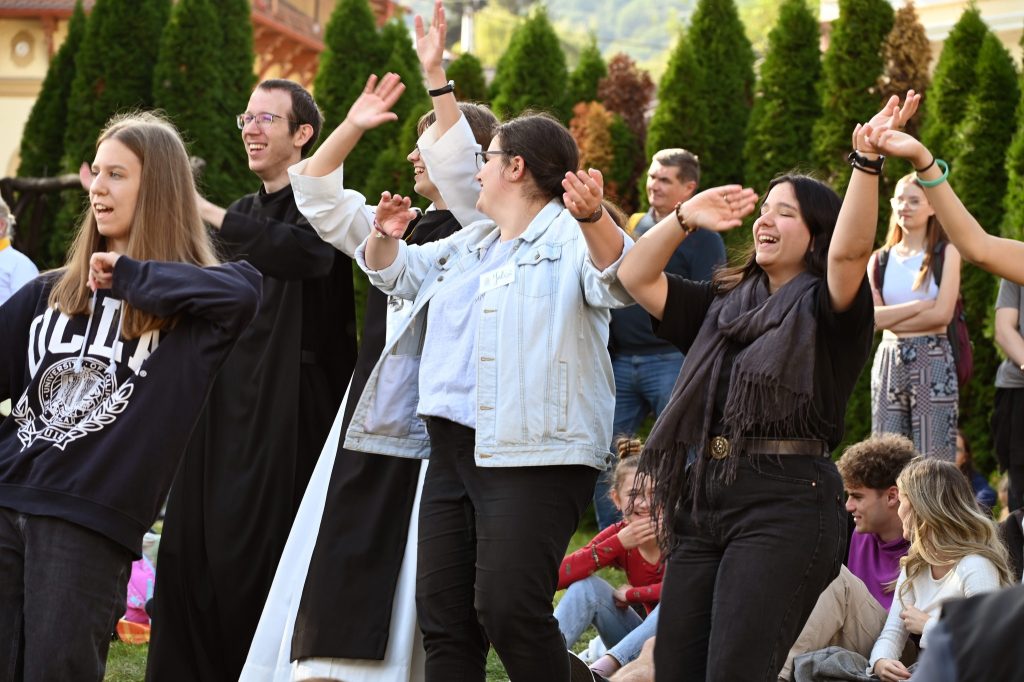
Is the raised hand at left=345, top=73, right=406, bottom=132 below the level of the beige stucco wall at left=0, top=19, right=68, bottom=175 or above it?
below

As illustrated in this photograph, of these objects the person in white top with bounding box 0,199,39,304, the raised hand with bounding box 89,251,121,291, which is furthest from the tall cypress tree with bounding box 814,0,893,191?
the raised hand with bounding box 89,251,121,291

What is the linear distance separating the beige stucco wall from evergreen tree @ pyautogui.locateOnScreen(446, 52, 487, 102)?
28.8 feet

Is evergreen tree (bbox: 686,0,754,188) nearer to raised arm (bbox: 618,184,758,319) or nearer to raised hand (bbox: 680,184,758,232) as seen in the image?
raised arm (bbox: 618,184,758,319)

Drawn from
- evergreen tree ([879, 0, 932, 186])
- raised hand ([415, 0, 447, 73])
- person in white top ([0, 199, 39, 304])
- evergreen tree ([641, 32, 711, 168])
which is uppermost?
evergreen tree ([879, 0, 932, 186])

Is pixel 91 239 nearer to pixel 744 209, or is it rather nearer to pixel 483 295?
pixel 483 295

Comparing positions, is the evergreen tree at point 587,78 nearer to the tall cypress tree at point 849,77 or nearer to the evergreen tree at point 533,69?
the evergreen tree at point 533,69

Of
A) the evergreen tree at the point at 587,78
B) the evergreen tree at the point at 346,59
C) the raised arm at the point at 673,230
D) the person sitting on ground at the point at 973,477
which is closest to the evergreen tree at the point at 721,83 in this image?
the evergreen tree at the point at 587,78

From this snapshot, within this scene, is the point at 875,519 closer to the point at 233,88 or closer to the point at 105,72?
the point at 233,88

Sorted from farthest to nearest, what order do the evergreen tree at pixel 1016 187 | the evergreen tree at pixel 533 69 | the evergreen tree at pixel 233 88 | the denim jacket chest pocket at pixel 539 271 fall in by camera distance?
the evergreen tree at pixel 233 88
the evergreen tree at pixel 533 69
the evergreen tree at pixel 1016 187
the denim jacket chest pocket at pixel 539 271

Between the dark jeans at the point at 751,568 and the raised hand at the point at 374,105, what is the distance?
5.41 ft

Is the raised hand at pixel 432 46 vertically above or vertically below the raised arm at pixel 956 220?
above

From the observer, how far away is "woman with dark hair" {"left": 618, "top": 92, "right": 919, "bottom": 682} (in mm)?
3811

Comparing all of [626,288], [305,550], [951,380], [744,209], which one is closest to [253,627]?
[305,550]

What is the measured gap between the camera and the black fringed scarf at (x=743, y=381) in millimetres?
3893
